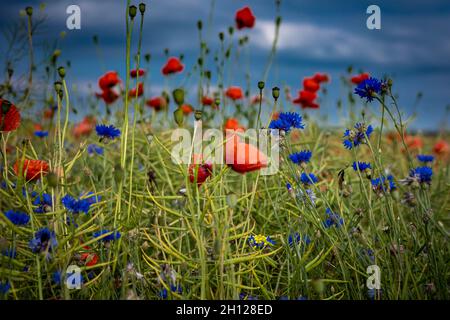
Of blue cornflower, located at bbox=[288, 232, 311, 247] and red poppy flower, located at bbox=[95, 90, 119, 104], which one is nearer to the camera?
blue cornflower, located at bbox=[288, 232, 311, 247]

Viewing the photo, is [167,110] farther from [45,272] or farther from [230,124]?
[45,272]

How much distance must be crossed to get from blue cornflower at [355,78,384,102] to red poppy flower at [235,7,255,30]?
1.21 metres

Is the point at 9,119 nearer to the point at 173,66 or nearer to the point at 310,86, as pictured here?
the point at 173,66

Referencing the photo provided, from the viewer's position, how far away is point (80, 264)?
39.2 inches

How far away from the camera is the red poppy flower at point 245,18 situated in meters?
2.08

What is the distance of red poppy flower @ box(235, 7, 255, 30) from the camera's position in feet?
6.83

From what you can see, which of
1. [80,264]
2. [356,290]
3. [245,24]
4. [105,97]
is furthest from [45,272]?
[245,24]

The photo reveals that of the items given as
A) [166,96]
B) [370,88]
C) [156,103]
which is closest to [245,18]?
[166,96]

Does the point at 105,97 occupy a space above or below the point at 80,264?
above

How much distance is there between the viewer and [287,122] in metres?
1.02

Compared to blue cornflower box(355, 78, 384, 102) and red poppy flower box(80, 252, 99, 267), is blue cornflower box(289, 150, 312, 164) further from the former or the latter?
red poppy flower box(80, 252, 99, 267)

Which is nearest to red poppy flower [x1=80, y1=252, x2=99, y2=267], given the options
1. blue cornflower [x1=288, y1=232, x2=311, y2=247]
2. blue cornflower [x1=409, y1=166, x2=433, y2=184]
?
blue cornflower [x1=288, y1=232, x2=311, y2=247]
